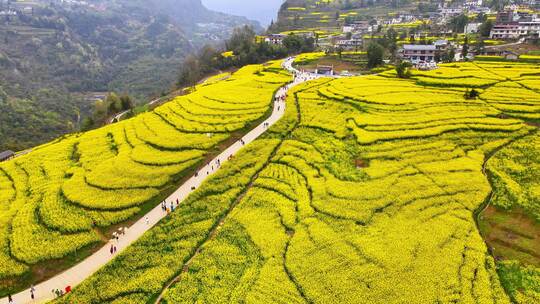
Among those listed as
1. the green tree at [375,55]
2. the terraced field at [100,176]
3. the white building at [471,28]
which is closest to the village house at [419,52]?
the green tree at [375,55]

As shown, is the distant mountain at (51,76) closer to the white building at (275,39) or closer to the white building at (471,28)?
the white building at (275,39)

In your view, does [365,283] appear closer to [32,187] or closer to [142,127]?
[32,187]

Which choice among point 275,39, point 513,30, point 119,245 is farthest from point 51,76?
point 513,30

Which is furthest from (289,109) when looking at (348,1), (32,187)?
(348,1)

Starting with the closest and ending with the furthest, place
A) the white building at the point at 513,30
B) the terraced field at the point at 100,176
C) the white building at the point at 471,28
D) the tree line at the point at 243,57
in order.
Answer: the terraced field at the point at 100,176
the white building at the point at 513,30
the tree line at the point at 243,57
the white building at the point at 471,28

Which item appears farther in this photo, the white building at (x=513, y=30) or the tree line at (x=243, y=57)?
the tree line at (x=243, y=57)
